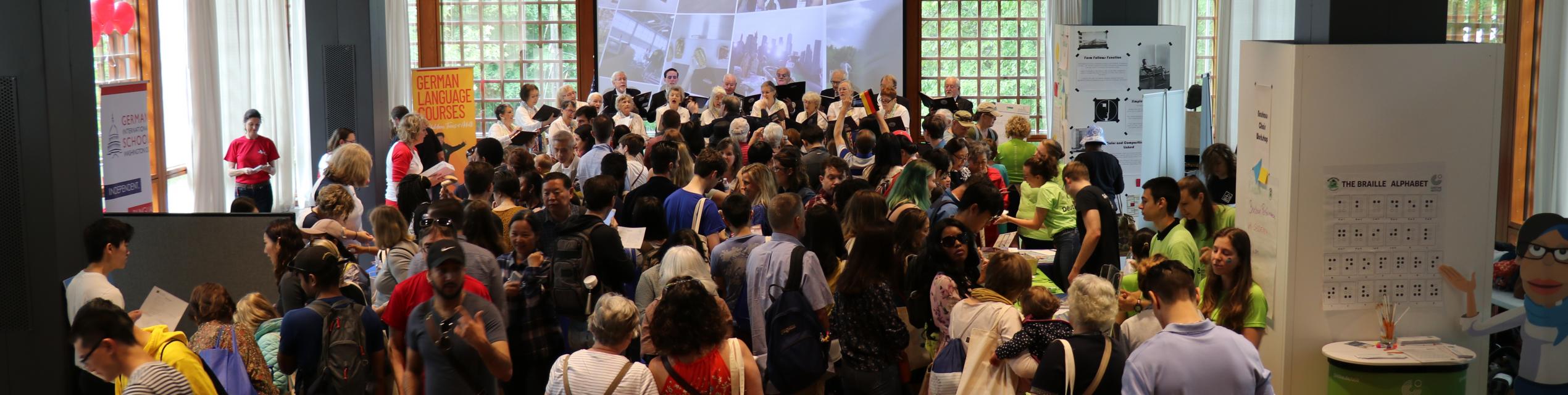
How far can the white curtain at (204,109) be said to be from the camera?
11.0m

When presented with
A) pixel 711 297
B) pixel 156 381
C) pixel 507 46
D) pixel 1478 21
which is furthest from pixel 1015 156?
pixel 507 46

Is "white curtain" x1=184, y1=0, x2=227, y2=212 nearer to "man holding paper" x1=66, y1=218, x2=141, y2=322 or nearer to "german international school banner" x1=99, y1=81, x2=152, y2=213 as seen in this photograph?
"german international school banner" x1=99, y1=81, x2=152, y2=213

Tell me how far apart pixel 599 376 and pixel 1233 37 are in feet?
43.1

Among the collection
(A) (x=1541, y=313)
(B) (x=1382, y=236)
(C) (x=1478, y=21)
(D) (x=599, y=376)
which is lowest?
(A) (x=1541, y=313)

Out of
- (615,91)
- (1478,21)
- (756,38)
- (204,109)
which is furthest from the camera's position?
(756,38)

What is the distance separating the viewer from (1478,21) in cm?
1162

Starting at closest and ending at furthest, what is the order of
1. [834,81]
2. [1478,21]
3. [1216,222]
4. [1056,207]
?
[1216,222] < [1056,207] < [1478,21] < [834,81]

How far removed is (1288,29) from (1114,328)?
11.3m

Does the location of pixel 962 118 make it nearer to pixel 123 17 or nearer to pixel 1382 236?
pixel 1382 236

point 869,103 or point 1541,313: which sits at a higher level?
point 869,103

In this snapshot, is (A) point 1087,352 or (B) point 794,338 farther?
(B) point 794,338

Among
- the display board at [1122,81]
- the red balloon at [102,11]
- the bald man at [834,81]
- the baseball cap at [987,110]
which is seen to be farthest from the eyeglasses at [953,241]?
the bald man at [834,81]

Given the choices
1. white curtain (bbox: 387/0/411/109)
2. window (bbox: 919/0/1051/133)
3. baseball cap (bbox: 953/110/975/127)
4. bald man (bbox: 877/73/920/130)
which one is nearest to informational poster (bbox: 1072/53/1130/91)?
baseball cap (bbox: 953/110/975/127)

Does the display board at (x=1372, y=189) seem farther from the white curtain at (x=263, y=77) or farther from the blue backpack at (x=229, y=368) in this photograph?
the white curtain at (x=263, y=77)
